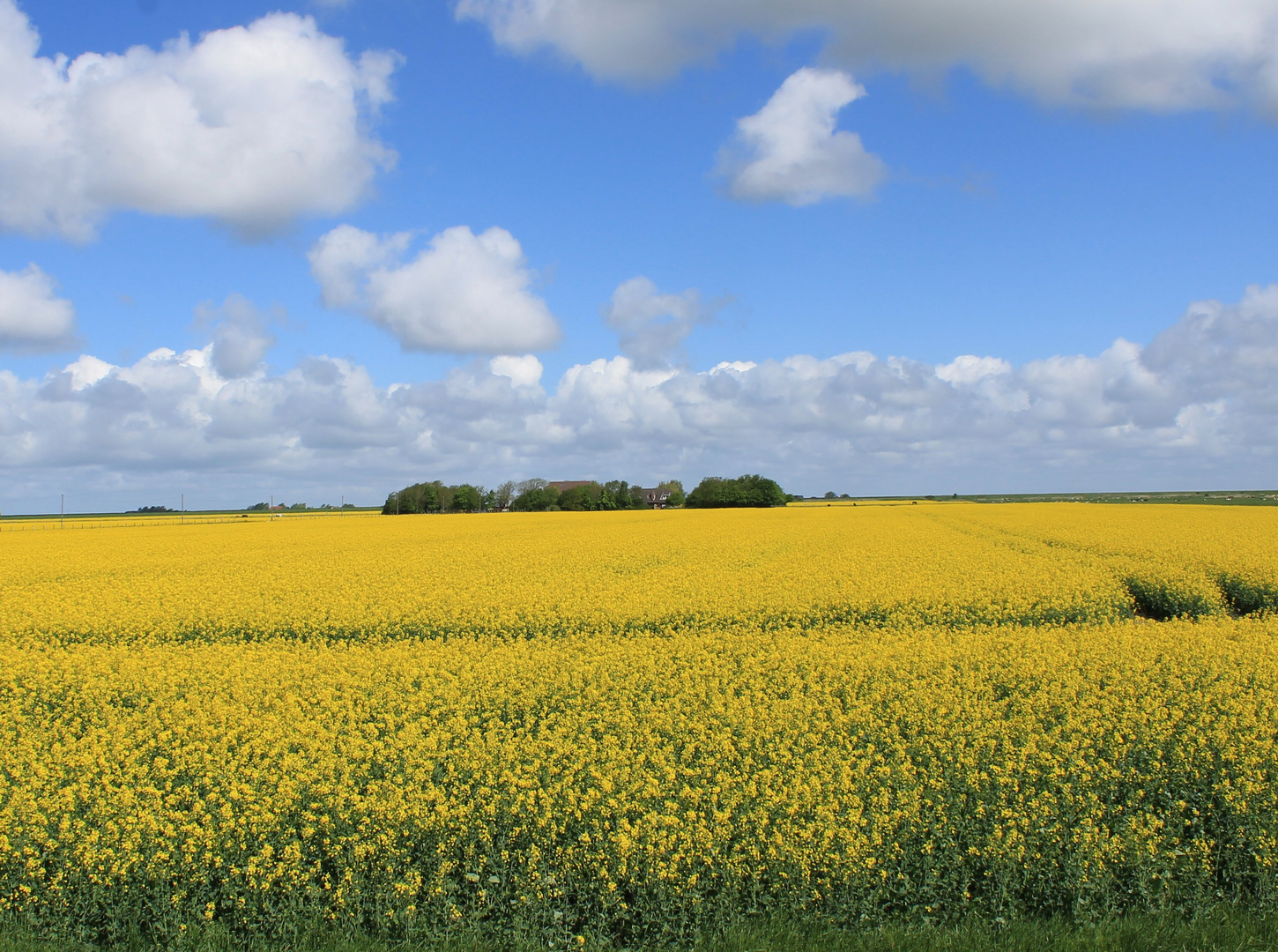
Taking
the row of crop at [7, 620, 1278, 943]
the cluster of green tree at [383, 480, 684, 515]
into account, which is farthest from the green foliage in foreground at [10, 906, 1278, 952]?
the cluster of green tree at [383, 480, 684, 515]

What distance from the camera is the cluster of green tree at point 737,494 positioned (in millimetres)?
94812

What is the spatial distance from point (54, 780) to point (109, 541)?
32744 millimetres

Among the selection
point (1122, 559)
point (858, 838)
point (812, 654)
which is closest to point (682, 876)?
point (858, 838)

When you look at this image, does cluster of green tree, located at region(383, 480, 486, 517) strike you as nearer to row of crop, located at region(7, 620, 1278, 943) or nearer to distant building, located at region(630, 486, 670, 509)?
distant building, located at region(630, 486, 670, 509)

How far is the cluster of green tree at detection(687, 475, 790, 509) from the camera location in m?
94.8

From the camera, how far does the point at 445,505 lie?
322 feet

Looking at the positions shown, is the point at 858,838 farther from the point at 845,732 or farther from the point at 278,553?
the point at 278,553

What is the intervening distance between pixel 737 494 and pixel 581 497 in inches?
748

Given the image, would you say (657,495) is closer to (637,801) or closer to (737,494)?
(737,494)

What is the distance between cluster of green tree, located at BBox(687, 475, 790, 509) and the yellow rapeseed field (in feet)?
270

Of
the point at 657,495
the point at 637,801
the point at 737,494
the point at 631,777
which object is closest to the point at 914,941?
the point at 637,801

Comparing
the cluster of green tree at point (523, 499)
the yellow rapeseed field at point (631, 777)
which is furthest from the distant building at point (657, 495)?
the yellow rapeseed field at point (631, 777)

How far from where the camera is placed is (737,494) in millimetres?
95188

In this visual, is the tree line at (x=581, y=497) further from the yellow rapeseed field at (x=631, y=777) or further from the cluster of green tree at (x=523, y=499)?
the yellow rapeseed field at (x=631, y=777)
